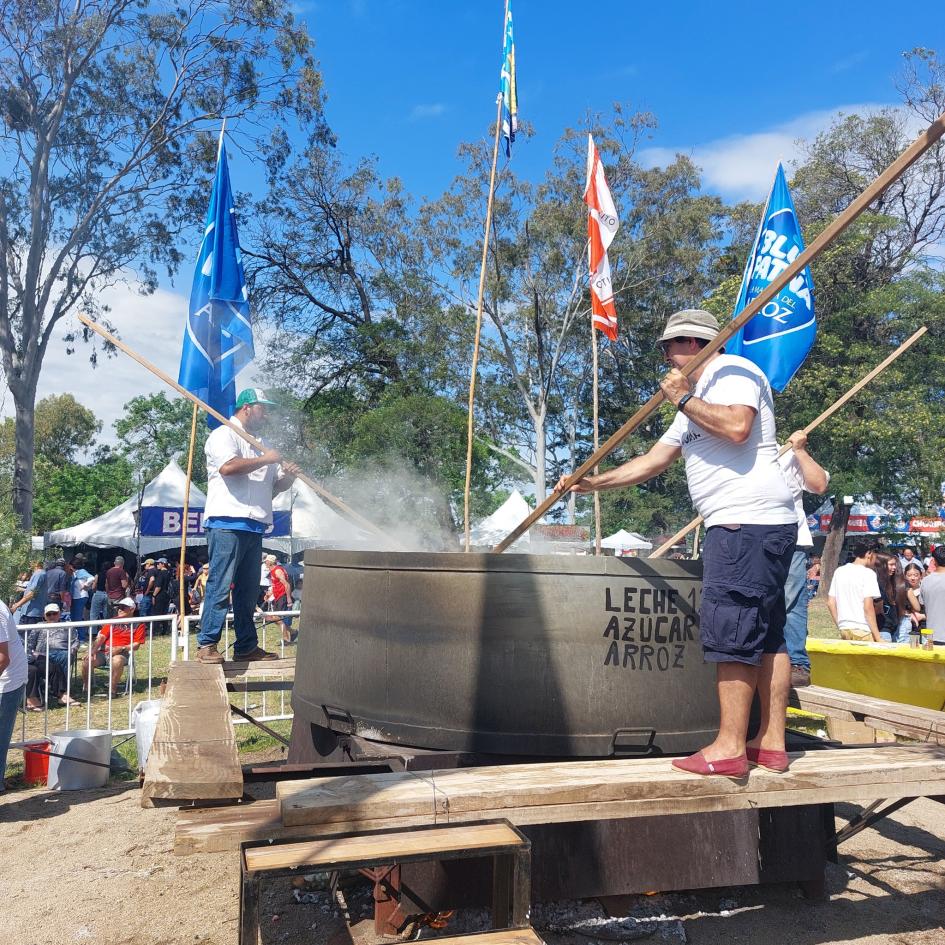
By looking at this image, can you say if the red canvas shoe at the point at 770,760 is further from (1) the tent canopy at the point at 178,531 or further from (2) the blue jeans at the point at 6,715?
(1) the tent canopy at the point at 178,531

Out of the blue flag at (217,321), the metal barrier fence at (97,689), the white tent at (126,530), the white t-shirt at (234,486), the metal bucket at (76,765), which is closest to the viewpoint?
the white t-shirt at (234,486)

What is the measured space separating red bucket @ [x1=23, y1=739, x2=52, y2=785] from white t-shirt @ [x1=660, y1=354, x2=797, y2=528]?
5.78 metres

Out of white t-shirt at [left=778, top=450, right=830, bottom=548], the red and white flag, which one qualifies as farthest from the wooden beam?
the red and white flag

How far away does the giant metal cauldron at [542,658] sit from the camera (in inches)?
125

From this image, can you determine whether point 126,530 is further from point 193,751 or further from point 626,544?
point 193,751

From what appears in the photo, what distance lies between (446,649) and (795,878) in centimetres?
187

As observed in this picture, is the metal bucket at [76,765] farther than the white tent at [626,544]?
No

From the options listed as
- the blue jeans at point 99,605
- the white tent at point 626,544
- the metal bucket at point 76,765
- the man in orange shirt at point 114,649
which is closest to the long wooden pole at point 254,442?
the metal bucket at point 76,765

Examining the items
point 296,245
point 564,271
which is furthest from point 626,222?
point 296,245

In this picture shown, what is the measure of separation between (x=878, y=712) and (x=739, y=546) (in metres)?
1.93

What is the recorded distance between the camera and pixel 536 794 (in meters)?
2.52

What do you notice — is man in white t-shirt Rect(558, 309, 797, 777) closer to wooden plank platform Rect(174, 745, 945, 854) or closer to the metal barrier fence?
wooden plank platform Rect(174, 745, 945, 854)

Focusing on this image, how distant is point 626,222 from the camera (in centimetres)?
3023

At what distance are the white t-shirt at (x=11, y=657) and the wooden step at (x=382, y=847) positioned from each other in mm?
4526
